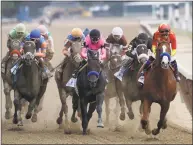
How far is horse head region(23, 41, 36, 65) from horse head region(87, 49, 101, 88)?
94 cm

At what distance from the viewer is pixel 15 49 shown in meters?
13.1

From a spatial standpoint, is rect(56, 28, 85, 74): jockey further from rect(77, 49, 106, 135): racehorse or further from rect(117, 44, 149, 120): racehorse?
rect(117, 44, 149, 120): racehorse

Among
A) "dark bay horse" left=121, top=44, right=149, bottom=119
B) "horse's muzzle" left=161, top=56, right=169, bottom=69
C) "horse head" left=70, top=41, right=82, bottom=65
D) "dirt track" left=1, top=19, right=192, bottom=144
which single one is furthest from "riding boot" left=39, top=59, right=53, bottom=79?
"horse's muzzle" left=161, top=56, right=169, bottom=69

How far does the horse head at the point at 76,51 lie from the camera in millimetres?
12441

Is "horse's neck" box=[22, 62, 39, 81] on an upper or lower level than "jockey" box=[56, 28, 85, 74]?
lower

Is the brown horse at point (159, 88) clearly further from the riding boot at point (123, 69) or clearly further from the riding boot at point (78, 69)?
the riding boot at point (123, 69)

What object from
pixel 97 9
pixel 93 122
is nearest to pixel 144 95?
pixel 93 122

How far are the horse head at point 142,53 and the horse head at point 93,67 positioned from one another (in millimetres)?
764

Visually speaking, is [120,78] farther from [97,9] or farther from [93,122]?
[97,9]

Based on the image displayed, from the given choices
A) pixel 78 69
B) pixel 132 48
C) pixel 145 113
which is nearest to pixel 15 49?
pixel 78 69

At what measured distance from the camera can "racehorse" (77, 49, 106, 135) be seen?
11562 mm

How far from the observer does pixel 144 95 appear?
1131 cm

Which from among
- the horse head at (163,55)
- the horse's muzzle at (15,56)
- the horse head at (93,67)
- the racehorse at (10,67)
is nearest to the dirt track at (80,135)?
the racehorse at (10,67)

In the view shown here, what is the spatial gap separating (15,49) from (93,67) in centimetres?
212
